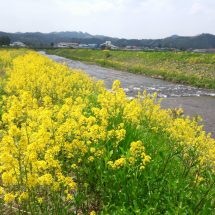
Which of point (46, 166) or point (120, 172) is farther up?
point (46, 166)

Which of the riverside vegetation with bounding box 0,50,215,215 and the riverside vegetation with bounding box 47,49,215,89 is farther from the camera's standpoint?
the riverside vegetation with bounding box 47,49,215,89

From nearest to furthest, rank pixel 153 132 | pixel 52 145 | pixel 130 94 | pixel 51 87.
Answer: pixel 52 145
pixel 153 132
pixel 51 87
pixel 130 94

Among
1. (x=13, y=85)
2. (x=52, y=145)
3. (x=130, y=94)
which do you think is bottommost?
(x=130, y=94)

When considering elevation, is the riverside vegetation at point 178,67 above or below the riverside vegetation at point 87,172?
below

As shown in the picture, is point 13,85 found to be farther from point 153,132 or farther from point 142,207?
point 142,207

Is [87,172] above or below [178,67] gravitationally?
above

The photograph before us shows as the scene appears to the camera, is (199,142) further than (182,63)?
No

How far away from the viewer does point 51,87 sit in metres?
11.6

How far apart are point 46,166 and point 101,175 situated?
3.62ft

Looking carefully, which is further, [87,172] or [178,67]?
[178,67]

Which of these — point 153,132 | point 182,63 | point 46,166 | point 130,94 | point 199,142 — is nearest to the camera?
point 46,166

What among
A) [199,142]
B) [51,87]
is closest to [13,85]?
[51,87]

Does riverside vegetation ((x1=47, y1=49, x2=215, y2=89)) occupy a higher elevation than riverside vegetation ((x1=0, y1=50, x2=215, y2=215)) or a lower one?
lower

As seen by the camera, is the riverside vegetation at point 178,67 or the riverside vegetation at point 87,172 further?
the riverside vegetation at point 178,67
